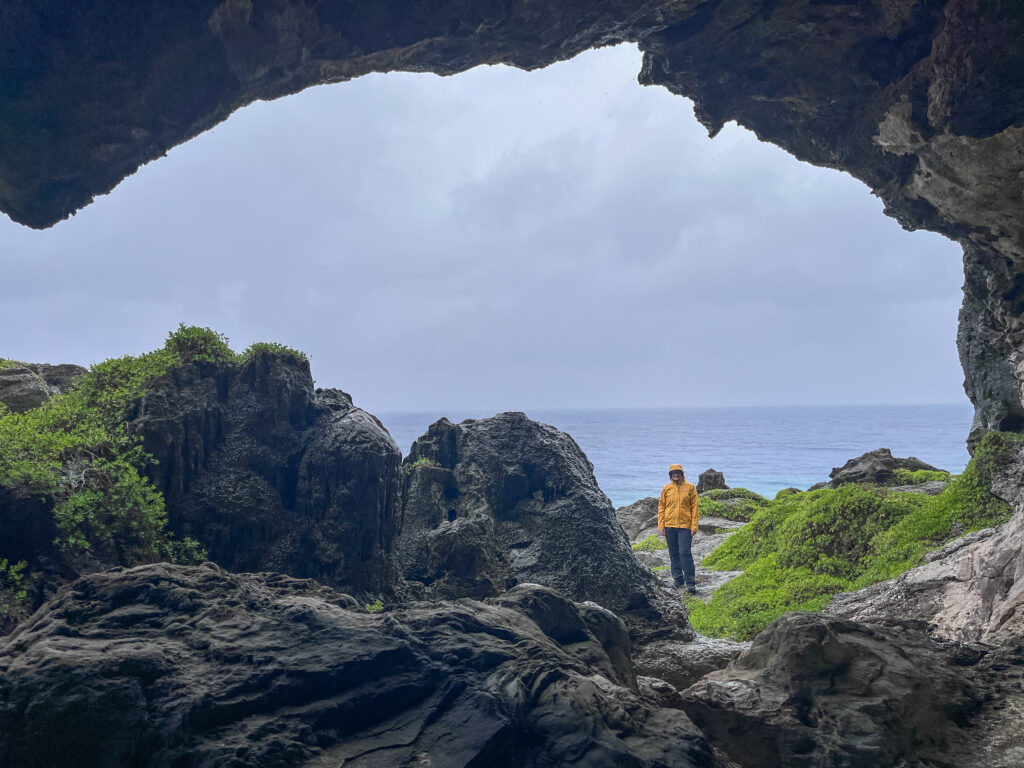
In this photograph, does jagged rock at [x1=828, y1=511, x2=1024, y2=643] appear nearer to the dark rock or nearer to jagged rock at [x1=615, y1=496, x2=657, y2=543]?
jagged rock at [x1=615, y1=496, x2=657, y2=543]

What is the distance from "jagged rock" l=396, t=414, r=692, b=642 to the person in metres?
2.75

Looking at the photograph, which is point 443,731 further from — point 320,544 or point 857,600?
point 857,600

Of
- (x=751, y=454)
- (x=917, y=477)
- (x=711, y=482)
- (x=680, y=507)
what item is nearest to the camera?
(x=680, y=507)

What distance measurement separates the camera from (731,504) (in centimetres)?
2842

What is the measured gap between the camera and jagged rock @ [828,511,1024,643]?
8.61m

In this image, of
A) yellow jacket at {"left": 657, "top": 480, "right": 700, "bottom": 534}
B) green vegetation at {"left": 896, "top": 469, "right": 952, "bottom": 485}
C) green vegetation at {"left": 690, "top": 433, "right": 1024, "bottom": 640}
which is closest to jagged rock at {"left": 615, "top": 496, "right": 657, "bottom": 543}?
green vegetation at {"left": 896, "top": 469, "right": 952, "bottom": 485}

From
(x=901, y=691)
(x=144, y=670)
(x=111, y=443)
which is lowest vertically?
(x=901, y=691)

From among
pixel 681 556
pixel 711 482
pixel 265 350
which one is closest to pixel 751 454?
pixel 711 482

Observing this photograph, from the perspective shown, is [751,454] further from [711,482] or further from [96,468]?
[96,468]

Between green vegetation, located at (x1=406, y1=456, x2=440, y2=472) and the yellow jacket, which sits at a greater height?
green vegetation, located at (x1=406, y1=456, x2=440, y2=472)

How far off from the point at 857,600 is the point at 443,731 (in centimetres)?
1105

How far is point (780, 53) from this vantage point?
10.7 meters

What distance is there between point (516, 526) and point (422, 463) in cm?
250

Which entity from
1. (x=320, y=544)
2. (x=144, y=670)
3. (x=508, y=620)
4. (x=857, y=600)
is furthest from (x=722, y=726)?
(x=857, y=600)
